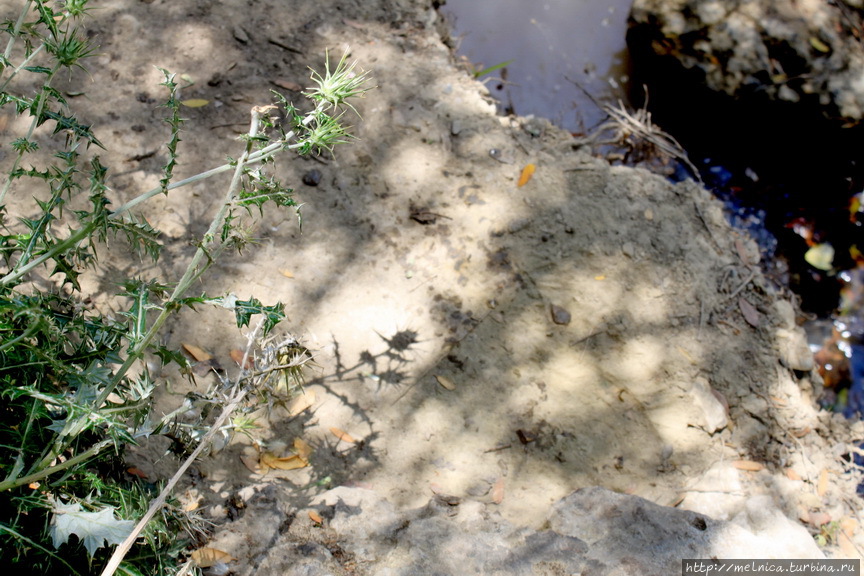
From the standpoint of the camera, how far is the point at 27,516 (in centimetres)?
171

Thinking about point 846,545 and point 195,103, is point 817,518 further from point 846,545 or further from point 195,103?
point 195,103

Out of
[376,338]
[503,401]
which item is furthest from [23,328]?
[503,401]

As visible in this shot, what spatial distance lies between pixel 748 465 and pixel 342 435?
2.12 m

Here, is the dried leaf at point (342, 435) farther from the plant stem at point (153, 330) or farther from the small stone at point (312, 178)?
the plant stem at point (153, 330)

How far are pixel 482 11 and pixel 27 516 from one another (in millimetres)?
5420

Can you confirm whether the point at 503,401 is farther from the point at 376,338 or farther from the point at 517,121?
the point at 517,121

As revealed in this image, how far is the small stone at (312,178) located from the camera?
384 centimetres

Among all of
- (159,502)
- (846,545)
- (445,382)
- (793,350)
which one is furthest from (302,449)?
(793,350)

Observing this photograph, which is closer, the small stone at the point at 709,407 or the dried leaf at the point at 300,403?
the dried leaf at the point at 300,403

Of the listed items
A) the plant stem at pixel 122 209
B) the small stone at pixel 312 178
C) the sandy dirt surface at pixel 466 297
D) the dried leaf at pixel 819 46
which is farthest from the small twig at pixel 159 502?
the dried leaf at pixel 819 46

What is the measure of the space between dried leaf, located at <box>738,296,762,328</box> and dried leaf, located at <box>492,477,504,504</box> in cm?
199

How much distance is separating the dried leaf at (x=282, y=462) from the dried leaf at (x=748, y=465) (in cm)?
220

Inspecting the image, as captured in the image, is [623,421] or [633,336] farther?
[633,336]

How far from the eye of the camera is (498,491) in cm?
314
